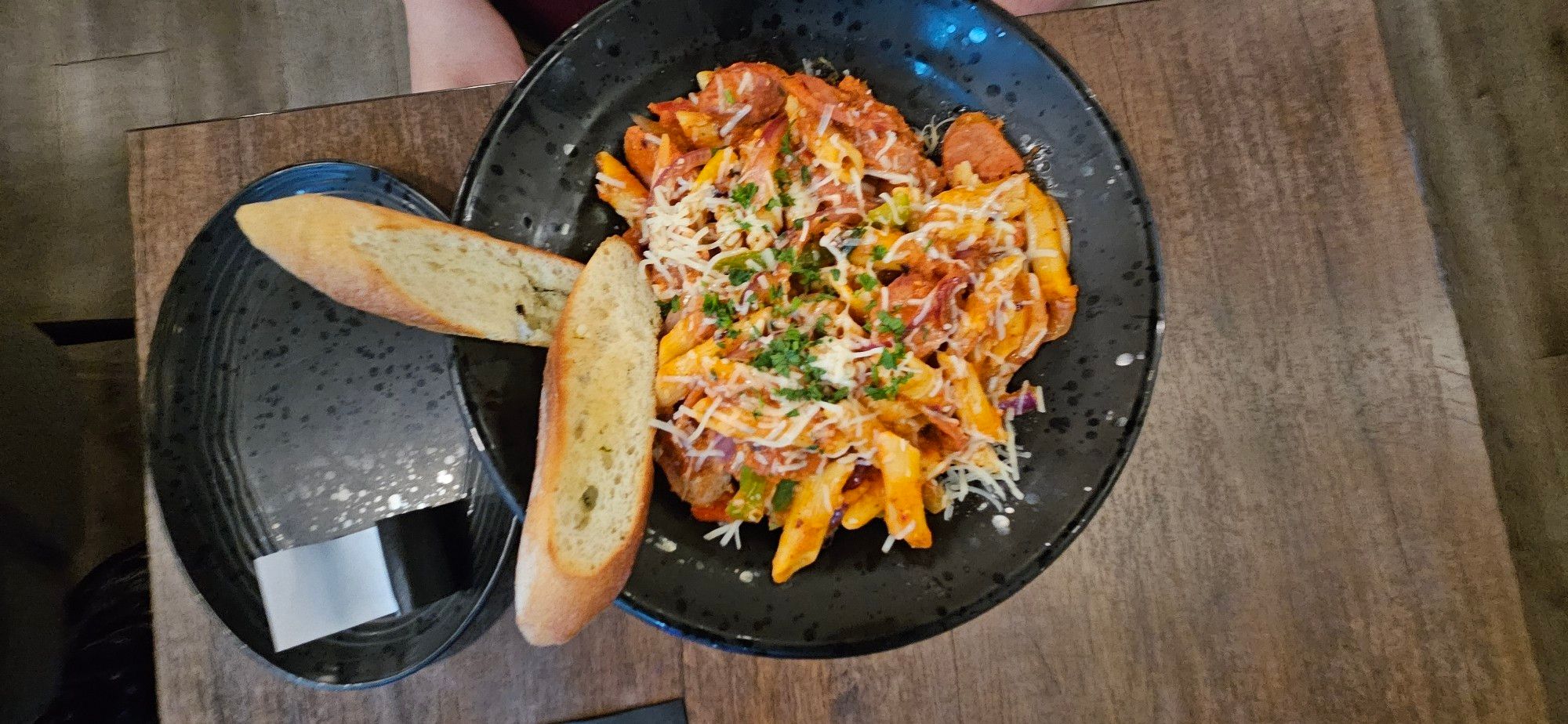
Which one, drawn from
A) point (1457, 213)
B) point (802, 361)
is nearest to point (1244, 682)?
point (802, 361)

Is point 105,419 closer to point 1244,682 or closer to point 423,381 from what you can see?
point 423,381

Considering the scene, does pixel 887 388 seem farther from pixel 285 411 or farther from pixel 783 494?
pixel 285 411

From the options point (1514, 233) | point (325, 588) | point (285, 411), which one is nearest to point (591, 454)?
point (325, 588)

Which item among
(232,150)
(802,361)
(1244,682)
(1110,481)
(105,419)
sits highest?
(232,150)

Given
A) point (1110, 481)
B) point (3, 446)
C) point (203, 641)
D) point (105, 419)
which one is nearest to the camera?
point (1110, 481)

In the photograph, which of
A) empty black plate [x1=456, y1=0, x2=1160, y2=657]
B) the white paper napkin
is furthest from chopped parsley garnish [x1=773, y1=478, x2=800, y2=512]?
the white paper napkin

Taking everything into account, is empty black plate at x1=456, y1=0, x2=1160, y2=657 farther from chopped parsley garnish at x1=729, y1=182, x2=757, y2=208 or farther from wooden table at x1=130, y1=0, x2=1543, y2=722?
wooden table at x1=130, y1=0, x2=1543, y2=722

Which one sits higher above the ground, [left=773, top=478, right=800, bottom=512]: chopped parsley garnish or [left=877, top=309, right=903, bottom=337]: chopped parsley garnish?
[left=877, top=309, right=903, bottom=337]: chopped parsley garnish
